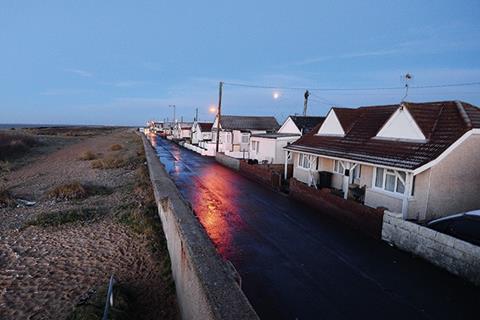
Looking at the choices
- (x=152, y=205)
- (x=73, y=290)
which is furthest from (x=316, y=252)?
(x=152, y=205)

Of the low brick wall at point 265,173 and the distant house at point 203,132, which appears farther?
the distant house at point 203,132

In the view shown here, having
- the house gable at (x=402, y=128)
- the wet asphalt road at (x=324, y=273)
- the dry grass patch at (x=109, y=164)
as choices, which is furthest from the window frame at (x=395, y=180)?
the dry grass patch at (x=109, y=164)

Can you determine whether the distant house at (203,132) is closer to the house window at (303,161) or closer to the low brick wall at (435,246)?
the house window at (303,161)

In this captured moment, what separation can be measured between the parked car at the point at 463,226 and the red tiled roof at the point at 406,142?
2.33 m

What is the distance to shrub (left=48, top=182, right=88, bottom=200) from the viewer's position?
54.6 feet

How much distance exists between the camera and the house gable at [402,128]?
522 inches

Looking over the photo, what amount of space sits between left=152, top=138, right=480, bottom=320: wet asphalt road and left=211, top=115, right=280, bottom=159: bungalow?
2425cm

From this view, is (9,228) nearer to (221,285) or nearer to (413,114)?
(221,285)

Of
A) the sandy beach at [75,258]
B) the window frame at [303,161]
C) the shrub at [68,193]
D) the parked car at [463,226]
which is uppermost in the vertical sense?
the window frame at [303,161]

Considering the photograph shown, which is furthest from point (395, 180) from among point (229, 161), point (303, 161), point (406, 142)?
point (229, 161)

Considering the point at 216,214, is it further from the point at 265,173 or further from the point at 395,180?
the point at 265,173

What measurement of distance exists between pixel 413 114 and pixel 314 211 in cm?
595

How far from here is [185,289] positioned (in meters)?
6.21

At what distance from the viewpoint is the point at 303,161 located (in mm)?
20953
